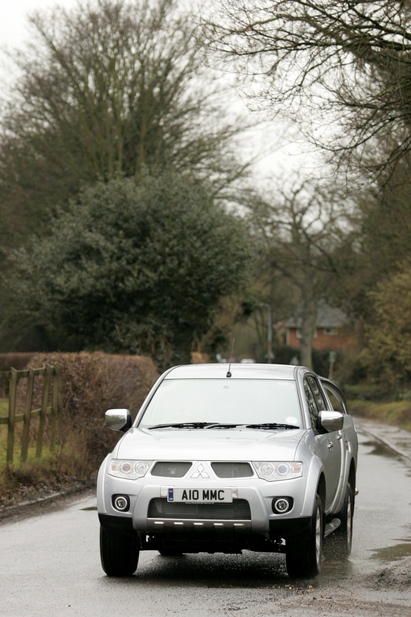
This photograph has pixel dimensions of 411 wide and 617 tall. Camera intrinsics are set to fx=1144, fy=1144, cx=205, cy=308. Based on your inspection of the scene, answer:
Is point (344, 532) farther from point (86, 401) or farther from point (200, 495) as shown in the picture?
point (86, 401)

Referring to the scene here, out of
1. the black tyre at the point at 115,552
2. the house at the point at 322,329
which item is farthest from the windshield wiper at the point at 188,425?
the house at the point at 322,329

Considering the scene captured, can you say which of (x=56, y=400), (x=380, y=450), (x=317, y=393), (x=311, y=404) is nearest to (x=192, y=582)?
(x=311, y=404)

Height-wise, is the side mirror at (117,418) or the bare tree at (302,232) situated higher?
the bare tree at (302,232)

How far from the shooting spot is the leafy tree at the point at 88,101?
131 ft

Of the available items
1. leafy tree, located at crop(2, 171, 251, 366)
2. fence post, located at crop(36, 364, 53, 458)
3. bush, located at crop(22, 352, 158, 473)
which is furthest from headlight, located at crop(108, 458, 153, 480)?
leafy tree, located at crop(2, 171, 251, 366)

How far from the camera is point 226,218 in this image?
117 ft

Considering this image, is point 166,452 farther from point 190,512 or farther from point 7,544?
point 7,544

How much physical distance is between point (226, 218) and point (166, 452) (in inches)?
1089

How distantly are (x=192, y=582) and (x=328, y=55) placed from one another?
26.7 ft

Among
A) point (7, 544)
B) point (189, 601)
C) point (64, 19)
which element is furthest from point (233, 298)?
point (189, 601)

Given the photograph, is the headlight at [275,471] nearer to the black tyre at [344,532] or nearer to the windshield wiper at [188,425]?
the windshield wiper at [188,425]

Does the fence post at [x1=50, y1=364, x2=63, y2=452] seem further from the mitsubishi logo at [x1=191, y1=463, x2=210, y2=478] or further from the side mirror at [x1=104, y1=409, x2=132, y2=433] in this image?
the mitsubishi logo at [x1=191, y1=463, x2=210, y2=478]

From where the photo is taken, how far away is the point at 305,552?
330 inches

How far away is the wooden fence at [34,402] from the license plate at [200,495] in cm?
665
